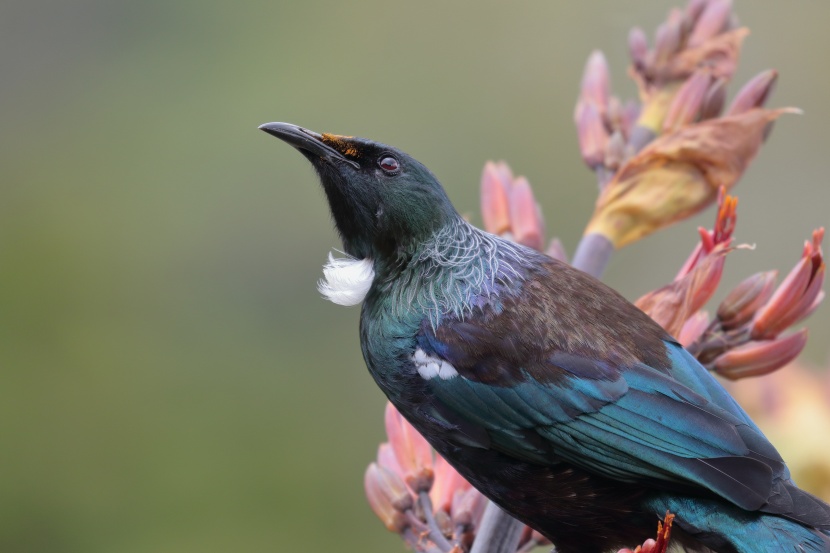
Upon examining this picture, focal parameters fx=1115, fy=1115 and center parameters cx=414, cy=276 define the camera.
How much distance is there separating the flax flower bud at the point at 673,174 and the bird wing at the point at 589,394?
26cm

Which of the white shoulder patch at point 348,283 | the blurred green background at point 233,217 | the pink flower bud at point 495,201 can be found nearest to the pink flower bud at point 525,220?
the pink flower bud at point 495,201

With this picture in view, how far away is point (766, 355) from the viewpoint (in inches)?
67.7

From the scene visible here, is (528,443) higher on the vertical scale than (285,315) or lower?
higher

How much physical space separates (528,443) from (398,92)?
294 centimetres

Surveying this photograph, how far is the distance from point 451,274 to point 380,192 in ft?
0.61

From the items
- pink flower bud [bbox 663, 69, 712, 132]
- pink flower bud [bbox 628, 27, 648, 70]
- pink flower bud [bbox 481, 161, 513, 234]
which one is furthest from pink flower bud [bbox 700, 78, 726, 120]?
pink flower bud [bbox 481, 161, 513, 234]

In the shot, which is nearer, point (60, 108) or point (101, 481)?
point (101, 481)

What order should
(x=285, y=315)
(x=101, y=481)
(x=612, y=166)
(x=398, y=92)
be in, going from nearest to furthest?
(x=612, y=166) < (x=101, y=481) < (x=285, y=315) < (x=398, y=92)

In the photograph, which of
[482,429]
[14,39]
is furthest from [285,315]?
[482,429]

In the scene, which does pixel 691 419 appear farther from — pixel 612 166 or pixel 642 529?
pixel 612 166

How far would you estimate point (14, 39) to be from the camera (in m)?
4.50

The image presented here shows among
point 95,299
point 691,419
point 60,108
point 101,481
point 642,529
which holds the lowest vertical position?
point 101,481

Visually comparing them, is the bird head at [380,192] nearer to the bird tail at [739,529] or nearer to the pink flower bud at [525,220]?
the pink flower bud at [525,220]

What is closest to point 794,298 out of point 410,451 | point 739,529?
point 739,529
